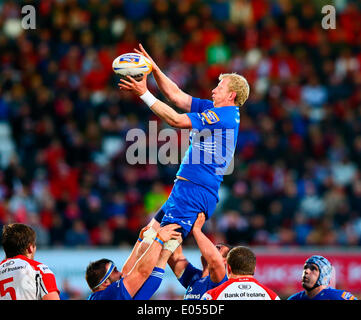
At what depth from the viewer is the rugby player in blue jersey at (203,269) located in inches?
291

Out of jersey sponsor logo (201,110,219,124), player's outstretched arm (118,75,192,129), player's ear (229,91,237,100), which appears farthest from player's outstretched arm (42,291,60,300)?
player's ear (229,91,237,100)

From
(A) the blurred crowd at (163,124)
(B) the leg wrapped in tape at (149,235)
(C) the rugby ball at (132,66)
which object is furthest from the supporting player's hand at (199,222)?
(A) the blurred crowd at (163,124)

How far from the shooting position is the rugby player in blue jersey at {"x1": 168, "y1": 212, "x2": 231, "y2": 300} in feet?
24.2

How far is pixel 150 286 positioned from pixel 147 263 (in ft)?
0.78

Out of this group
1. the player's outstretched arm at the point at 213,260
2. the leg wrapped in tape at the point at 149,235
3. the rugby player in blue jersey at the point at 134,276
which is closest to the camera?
the rugby player in blue jersey at the point at 134,276

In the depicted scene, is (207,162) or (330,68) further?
(330,68)

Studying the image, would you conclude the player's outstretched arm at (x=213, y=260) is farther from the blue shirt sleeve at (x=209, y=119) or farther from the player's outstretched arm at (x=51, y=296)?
the player's outstretched arm at (x=51, y=296)

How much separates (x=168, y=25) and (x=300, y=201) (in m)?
6.45

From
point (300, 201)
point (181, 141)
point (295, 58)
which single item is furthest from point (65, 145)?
point (295, 58)

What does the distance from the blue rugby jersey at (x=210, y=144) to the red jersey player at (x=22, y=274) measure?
1975mm

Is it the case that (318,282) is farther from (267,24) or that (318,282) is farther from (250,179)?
(267,24)

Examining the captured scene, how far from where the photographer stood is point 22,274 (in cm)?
650
